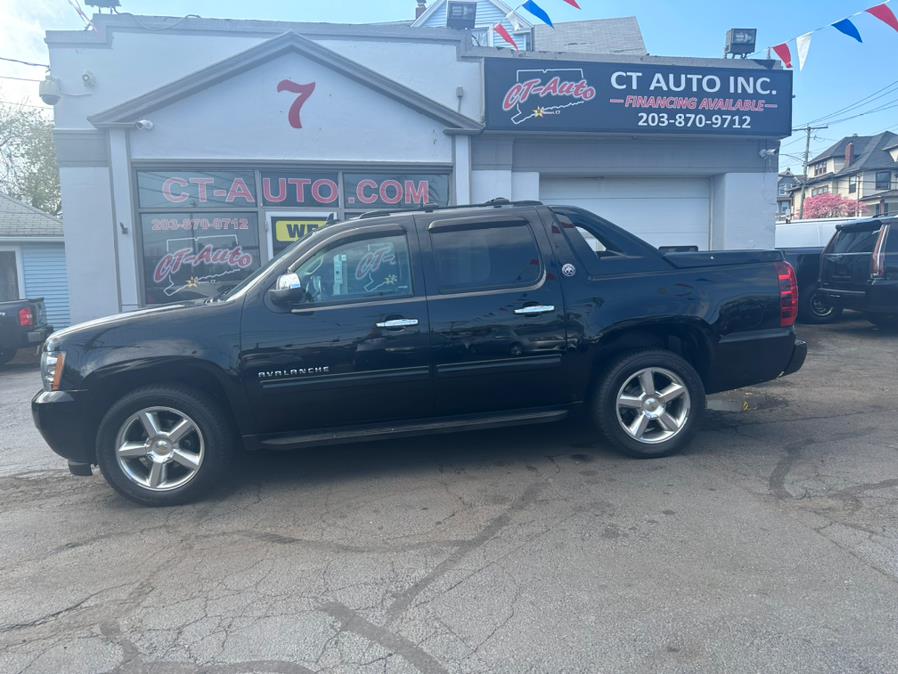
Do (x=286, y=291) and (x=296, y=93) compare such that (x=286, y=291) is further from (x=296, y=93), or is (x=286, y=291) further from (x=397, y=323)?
(x=296, y=93)

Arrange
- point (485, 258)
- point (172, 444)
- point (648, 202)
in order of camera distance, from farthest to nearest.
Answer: point (648, 202)
point (485, 258)
point (172, 444)

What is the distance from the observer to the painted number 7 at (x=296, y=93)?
10.5 meters

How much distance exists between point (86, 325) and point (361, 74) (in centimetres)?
756

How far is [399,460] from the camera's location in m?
5.07

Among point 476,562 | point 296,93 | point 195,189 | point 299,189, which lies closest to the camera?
point 476,562

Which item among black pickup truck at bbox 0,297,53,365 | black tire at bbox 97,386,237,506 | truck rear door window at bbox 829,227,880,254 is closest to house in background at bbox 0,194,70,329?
black pickup truck at bbox 0,297,53,365

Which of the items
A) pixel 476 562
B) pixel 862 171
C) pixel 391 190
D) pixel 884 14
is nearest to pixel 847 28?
pixel 884 14

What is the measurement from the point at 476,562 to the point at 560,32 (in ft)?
69.9

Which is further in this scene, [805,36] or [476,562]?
[805,36]

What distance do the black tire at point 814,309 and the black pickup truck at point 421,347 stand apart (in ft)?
27.2

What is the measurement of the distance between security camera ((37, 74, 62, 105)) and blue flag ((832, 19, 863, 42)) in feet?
40.4

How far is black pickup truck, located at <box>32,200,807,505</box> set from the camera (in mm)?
4246

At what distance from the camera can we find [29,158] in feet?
102

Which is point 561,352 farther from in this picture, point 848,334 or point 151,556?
point 848,334
